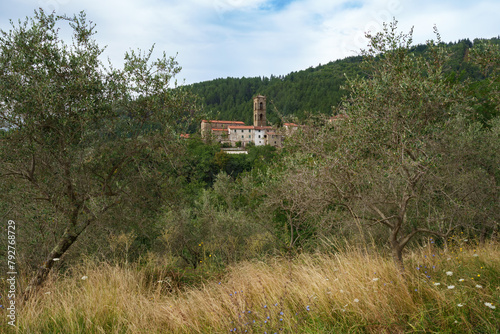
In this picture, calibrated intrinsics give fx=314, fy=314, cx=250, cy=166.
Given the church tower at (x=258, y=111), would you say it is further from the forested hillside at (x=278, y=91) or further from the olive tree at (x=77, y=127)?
the olive tree at (x=77, y=127)

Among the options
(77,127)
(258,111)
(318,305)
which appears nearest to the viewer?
(318,305)

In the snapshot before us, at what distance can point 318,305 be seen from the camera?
11.9 feet

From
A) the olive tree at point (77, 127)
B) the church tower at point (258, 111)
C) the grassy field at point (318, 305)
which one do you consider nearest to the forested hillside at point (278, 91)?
the church tower at point (258, 111)

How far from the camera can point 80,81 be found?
5715 mm

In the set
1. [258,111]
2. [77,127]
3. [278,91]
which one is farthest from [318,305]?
[278,91]

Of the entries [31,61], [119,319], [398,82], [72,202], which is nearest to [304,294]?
[119,319]

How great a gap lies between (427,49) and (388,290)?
6.34m

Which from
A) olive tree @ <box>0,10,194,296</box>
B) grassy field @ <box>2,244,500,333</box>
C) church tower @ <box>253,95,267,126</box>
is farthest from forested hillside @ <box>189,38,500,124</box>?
grassy field @ <box>2,244,500,333</box>

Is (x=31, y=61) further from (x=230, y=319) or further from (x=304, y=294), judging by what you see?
(x=304, y=294)

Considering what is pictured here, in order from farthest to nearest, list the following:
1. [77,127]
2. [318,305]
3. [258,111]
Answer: [258,111] → [77,127] → [318,305]

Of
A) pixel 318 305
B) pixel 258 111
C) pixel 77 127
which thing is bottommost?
pixel 318 305

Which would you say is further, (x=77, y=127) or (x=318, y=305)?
(x=77, y=127)

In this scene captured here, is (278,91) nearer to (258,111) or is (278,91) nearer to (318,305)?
(258,111)

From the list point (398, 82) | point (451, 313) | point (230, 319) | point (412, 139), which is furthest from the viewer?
point (398, 82)
